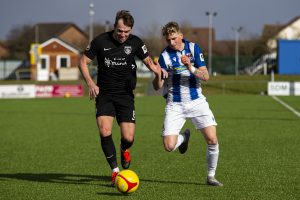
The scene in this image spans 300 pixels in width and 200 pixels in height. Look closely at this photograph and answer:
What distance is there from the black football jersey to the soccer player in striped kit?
42 centimetres

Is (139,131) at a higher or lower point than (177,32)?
lower

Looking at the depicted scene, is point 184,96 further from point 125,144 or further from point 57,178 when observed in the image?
point 57,178

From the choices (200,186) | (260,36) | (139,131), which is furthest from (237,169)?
(260,36)

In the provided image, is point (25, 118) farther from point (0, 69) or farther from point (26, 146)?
point (0, 69)

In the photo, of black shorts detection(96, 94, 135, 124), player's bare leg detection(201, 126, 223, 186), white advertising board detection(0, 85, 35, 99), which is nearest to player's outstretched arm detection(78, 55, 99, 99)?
black shorts detection(96, 94, 135, 124)

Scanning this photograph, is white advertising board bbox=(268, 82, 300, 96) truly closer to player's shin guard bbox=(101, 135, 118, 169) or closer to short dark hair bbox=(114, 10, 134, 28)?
player's shin guard bbox=(101, 135, 118, 169)

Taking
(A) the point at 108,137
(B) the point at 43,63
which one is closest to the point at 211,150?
(A) the point at 108,137

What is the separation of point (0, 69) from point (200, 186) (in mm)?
75843

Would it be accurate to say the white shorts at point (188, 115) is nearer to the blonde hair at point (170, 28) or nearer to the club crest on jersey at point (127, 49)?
the club crest on jersey at point (127, 49)

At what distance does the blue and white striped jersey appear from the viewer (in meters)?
9.12

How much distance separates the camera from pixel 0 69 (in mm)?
82312

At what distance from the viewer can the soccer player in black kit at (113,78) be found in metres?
9.21

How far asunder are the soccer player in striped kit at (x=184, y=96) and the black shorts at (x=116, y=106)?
54 cm

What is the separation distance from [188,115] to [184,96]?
27 cm
